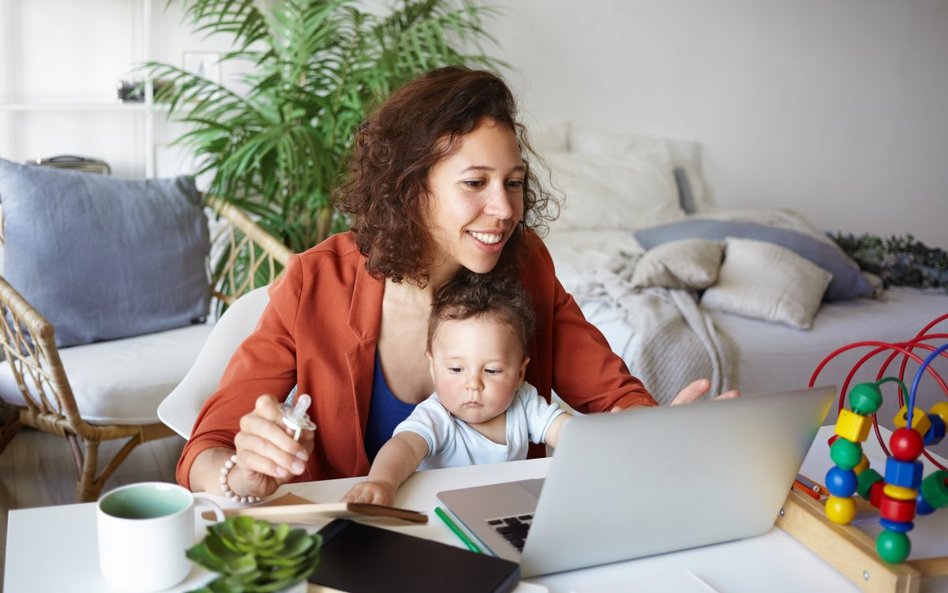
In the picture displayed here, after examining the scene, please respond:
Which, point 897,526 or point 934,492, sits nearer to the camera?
point 897,526

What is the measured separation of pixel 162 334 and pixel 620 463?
7.52 ft

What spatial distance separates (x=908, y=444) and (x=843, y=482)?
9cm

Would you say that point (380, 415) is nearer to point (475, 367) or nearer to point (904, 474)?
point (475, 367)

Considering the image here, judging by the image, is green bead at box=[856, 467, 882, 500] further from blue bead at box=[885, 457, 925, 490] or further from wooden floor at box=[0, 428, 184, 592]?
wooden floor at box=[0, 428, 184, 592]

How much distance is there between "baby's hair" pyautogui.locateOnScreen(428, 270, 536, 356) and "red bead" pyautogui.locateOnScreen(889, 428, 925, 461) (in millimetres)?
587

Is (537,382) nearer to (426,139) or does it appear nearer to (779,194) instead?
(426,139)

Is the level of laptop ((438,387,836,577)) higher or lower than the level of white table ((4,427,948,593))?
→ higher

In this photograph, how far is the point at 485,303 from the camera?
4.89 feet

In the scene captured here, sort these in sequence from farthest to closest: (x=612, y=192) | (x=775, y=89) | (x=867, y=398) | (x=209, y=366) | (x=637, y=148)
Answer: (x=775, y=89) < (x=637, y=148) < (x=612, y=192) < (x=209, y=366) < (x=867, y=398)

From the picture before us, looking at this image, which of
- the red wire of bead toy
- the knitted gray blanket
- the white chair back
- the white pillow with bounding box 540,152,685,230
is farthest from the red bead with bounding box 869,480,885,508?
the white pillow with bounding box 540,152,685,230

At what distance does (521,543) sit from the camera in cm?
107

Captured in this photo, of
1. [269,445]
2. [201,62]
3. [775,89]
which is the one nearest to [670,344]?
[269,445]

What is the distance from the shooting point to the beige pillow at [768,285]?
3039 mm

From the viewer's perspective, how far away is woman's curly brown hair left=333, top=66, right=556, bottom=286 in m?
1.45
